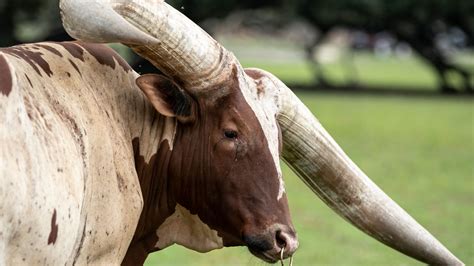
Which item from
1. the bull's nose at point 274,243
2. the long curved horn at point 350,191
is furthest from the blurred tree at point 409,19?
the bull's nose at point 274,243

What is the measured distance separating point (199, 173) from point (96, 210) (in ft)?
2.05

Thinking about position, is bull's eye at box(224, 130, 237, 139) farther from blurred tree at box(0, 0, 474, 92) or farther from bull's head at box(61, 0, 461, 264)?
blurred tree at box(0, 0, 474, 92)

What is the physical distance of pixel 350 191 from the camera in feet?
17.6

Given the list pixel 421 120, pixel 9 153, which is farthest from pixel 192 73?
pixel 421 120

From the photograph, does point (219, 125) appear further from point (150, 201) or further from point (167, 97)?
point (150, 201)

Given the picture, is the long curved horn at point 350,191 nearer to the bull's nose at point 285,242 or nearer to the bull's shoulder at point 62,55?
the bull's nose at point 285,242

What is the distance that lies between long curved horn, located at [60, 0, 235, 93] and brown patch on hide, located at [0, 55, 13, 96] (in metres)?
0.35

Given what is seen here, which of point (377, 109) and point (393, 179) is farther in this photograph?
point (377, 109)

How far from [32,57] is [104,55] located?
0.52m

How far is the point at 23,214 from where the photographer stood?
3867 mm

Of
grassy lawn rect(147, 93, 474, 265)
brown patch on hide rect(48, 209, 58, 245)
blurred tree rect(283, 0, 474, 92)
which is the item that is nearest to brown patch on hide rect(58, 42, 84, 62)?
brown patch on hide rect(48, 209, 58, 245)

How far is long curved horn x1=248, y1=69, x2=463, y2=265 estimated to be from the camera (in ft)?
17.4

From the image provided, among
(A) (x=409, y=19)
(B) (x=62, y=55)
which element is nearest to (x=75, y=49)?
(B) (x=62, y=55)

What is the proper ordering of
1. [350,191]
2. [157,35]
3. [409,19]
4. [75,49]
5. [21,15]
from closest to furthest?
[157,35] < [75,49] < [350,191] < [21,15] < [409,19]
